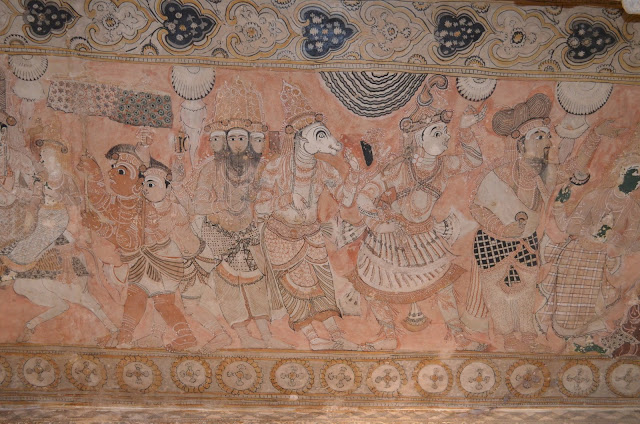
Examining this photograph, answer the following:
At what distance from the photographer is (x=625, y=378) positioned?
17.4 ft

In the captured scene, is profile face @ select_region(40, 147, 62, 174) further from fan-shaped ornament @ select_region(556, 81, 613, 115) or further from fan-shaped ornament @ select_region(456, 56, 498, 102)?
fan-shaped ornament @ select_region(556, 81, 613, 115)

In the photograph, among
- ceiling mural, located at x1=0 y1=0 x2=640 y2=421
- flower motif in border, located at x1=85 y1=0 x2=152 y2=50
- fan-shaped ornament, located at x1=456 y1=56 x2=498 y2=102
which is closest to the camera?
flower motif in border, located at x1=85 y1=0 x2=152 y2=50

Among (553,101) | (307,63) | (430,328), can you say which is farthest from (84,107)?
(553,101)

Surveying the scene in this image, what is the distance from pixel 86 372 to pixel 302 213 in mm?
1911

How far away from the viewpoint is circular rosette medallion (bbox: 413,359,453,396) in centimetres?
526

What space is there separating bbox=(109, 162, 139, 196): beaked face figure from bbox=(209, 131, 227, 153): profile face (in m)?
0.56

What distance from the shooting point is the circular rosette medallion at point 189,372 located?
5180 mm


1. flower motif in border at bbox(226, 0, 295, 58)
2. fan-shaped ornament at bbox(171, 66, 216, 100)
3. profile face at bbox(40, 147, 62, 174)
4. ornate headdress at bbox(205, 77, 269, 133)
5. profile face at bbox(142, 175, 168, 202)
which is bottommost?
profile face at bbox(142, 175, 168, 202)

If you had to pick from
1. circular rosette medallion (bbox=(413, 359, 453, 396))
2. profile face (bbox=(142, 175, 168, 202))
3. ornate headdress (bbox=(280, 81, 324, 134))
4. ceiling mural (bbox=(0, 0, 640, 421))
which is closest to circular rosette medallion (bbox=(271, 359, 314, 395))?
ceiling mural (bbox=(0, 0, 640, 421))

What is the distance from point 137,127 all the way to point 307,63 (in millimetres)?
1226

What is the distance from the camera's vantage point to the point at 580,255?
518cm

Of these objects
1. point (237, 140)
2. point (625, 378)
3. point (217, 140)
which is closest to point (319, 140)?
point (237, 140)

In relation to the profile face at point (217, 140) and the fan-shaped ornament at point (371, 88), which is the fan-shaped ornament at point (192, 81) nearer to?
the profile face at point (217, 140)

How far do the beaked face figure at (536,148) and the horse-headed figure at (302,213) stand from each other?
118 centimetres
